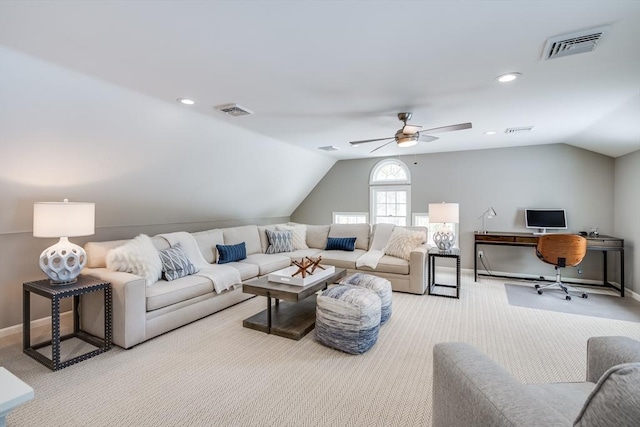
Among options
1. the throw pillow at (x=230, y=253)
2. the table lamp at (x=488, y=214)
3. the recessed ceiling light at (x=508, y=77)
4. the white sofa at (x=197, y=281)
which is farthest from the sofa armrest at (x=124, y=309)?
the table lamp at (x=488, y=214)

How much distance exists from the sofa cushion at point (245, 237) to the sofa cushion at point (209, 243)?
0.57ft

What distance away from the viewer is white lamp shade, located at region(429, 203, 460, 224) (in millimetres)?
4656

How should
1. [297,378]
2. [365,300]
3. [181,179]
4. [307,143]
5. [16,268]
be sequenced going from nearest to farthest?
[297,378]
[365,300]
[16,268]
[181,179]
[307,143]

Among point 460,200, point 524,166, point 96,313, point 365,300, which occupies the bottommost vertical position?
point 96,313

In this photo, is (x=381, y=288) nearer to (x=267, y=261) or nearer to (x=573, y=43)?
(x=267, y=261)

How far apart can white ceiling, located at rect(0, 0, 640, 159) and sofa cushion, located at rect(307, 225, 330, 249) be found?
2715mm

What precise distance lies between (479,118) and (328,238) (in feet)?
10.3

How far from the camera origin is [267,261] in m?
4.76

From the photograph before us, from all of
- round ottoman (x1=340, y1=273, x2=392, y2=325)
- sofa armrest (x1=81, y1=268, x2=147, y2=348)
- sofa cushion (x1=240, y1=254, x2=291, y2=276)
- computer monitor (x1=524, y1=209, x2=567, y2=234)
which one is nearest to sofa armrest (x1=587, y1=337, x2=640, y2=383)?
round ottoman (x1=340, y1=273, x2=392, y2=325)

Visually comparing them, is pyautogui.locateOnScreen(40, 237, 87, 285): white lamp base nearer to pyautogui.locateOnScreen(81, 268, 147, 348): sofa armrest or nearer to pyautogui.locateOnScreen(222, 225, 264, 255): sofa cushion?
pyautogui.locateOnScreen(81, 268, 147, 348): sofa armrest

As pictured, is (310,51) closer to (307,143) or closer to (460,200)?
(307,143)

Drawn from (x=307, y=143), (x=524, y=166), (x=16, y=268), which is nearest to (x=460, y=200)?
(x=524, y=166)

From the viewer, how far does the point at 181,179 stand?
4.27 meters

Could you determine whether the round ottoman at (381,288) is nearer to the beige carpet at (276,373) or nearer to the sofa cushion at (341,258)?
the beige carpet at (276,373)
